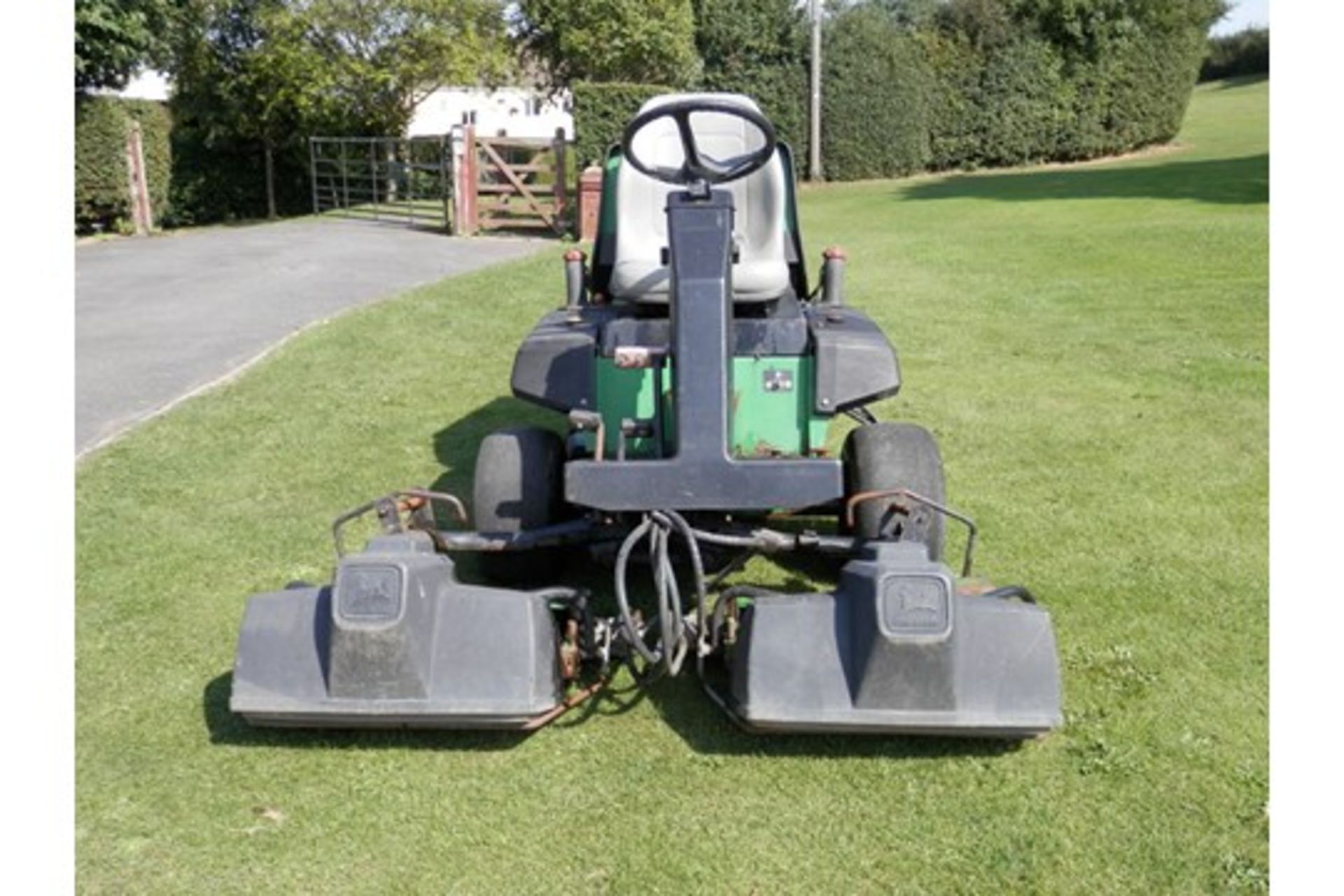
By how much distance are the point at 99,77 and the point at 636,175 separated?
1743 centimetres

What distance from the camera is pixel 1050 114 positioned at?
28.4 meters

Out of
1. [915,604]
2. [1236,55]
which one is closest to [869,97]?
[915,604]

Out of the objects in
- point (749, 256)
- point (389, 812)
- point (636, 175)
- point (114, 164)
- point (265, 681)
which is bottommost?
point (389, 812)

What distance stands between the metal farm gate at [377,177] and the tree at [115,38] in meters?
3.16

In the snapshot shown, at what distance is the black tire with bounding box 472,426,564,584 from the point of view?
4.08 metres

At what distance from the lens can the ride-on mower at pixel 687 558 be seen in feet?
9.89

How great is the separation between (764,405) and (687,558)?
2.03 ft

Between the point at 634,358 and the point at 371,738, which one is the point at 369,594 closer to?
the point at 371,738

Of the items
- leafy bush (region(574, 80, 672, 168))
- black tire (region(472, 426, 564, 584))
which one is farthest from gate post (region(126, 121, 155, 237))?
black tire (region(472, 426, 564, 584))

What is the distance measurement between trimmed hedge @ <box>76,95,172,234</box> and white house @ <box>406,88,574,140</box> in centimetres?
1087

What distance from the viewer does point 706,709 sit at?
3.45 m

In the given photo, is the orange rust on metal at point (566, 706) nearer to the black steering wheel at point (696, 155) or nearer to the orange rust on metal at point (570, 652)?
the orange rust on metal at point (570, 652)

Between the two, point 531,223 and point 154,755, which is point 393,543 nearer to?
point 154,755

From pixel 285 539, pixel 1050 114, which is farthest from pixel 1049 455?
pixel 1050 114
